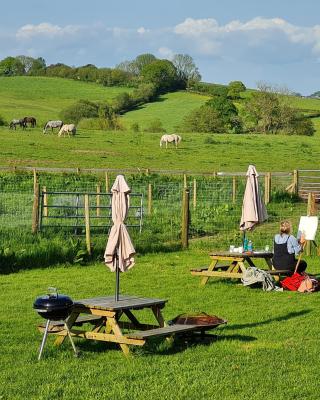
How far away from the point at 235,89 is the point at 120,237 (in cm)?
10176

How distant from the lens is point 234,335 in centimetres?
1091

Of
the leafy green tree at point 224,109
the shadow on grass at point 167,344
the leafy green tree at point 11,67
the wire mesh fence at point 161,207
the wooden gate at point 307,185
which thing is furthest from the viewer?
the leafy green tree at point 11,67

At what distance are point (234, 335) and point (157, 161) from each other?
1504 inches

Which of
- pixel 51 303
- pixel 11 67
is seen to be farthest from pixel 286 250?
pixel 11 67

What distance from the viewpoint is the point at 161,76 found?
4451 inches

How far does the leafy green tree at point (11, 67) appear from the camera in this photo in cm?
12900

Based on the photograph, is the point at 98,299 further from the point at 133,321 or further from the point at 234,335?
the point at 234,335

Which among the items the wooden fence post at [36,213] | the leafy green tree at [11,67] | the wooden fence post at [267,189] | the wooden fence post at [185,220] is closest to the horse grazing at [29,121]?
the wooden fence post at [267,189]

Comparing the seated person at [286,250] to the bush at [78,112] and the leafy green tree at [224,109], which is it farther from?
the bush at [78,112]

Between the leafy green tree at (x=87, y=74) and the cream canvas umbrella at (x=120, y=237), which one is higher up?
the leafy green tree at (x=87, y=74)

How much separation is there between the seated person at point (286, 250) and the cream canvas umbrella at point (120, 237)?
236 inches

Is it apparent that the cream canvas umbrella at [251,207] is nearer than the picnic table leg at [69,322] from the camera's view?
No

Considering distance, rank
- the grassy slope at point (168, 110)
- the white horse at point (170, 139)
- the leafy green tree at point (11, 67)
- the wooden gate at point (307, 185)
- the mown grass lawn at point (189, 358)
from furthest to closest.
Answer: the leafy green tree at point (11, 67) → the grassy slope at point (168, 110) → the white horse at point (170, 139) → the wooden gate at point (307, 185) → the mown grass lawn at point (189, 358)

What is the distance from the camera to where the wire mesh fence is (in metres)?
22.5
